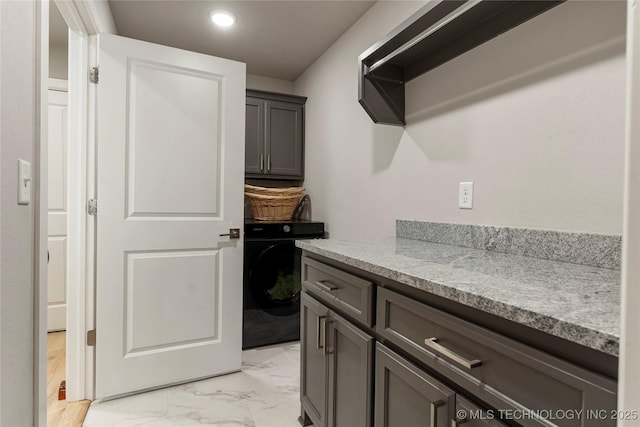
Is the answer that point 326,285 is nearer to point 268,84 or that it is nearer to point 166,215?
point 166,215

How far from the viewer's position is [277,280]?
2586 millimetres

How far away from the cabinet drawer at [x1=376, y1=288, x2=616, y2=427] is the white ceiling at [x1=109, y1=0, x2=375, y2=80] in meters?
2.03

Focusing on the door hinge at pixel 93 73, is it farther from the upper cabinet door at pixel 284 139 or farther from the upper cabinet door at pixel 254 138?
the upper cabinet door at pixel 284 139

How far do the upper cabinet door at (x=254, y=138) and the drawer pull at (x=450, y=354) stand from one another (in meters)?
2.39

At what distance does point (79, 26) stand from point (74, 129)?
0.52 meters

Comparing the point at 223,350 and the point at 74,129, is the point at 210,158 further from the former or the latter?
the point at 223,350

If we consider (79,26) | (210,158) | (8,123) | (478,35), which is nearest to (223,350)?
(210,158)

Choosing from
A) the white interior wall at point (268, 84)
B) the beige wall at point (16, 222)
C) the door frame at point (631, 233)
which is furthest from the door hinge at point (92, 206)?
the door frame at point (631, 233)

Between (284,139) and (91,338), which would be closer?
(91,338)

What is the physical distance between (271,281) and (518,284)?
201cm

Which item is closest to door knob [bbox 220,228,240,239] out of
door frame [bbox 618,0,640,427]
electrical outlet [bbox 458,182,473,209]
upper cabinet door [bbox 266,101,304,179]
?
upper cabinet door [bbox 266,101,304,179]

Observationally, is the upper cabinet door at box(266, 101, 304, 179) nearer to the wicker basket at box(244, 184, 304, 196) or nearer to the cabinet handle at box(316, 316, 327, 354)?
the wicker basket at box(244, 184, 304, 196)

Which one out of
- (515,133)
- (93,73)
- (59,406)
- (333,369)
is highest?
(93,73)

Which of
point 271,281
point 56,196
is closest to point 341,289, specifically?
point 271,281
